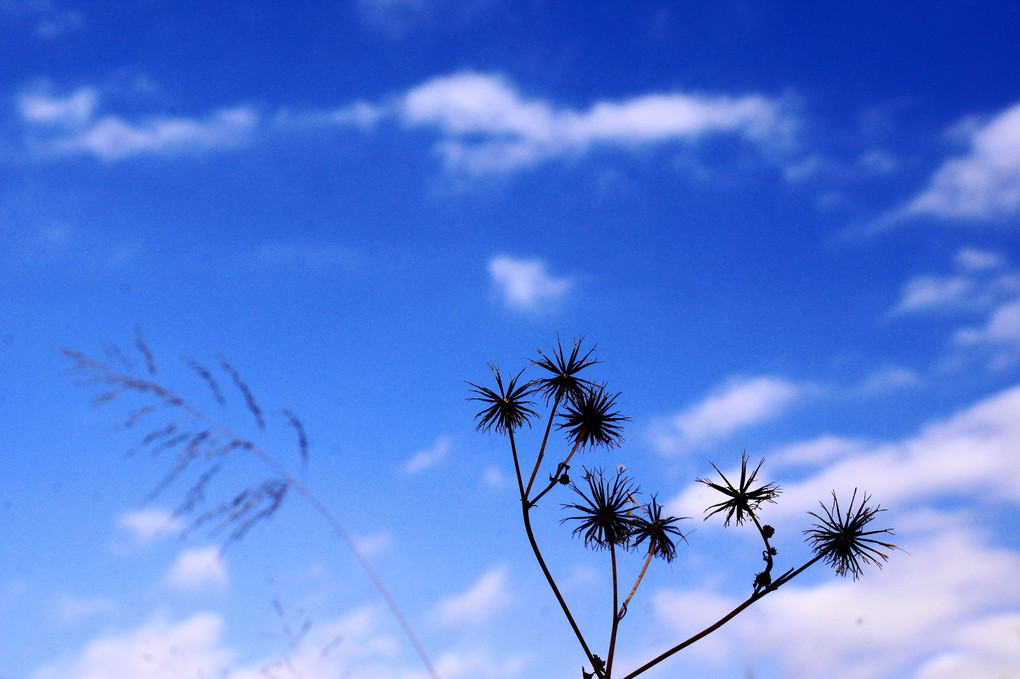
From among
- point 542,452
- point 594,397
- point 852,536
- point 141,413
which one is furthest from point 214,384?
point 852,536

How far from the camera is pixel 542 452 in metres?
10.7

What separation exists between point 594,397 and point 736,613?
3.31 metres

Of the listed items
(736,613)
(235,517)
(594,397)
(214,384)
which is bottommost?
(736,613)

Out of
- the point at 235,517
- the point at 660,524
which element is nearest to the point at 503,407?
the point at 660,524

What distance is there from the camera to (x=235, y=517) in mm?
6801

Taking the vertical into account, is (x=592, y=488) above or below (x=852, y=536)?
above

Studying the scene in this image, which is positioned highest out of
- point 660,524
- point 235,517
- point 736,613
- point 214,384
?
point 214,384

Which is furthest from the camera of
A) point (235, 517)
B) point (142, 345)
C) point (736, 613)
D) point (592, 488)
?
point (592, 488)

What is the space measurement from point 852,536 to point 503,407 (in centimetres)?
480

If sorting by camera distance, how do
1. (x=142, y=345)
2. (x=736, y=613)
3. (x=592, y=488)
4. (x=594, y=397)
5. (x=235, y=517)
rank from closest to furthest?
1. (x=235, y=517)
2. (x=142, y=345)
3. (x=736, y=613)
4. (x=592, y=488)
5. (x=594, y=397)

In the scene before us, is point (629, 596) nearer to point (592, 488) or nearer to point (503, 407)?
point (592, 488)

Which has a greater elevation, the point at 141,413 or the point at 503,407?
the point at 503,407

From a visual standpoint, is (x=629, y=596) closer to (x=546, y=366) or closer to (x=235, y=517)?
(x=546, y=366)

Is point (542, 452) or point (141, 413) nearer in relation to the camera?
point (141, 413)
